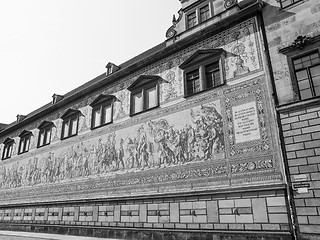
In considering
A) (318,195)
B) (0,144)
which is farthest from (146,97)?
(0,144)

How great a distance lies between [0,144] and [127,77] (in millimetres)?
16427

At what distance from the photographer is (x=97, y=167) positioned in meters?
13.2

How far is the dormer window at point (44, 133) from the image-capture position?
58.6 feet

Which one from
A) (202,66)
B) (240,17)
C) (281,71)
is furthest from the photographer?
(202,66)

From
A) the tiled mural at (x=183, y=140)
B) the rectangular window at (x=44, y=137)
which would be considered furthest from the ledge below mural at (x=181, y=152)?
the rectangular window at (x=44, y=137)

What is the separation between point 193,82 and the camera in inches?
436

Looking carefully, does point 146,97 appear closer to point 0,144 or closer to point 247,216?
point 247,216

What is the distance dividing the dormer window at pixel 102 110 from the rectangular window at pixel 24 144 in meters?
8.10

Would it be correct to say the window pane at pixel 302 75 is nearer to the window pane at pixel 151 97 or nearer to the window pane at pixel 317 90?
A: the window pane at pixel 317 90

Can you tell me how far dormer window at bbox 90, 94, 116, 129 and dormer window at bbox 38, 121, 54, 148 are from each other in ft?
15.5

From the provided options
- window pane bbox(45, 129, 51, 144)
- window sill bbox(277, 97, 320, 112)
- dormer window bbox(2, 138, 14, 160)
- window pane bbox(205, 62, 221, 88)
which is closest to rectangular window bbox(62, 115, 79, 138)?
window pane bbox(45, 129, 51, 144)

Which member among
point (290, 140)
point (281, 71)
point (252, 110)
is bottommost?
point (290, 140)

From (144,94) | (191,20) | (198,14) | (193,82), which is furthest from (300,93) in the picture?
(144,94)

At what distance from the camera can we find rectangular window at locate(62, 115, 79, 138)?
52.3ft
